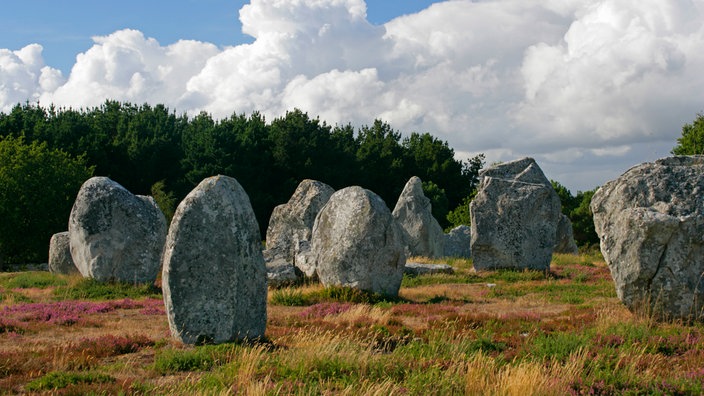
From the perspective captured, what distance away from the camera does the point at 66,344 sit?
39.2 feet

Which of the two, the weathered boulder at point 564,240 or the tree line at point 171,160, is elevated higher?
the tree line at point 171,160

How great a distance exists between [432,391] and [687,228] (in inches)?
316

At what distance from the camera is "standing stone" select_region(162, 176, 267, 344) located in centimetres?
1163

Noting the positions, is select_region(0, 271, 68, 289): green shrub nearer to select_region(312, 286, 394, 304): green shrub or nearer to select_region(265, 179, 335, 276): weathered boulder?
select_region(265, 179, 335, 276): weathered boulder

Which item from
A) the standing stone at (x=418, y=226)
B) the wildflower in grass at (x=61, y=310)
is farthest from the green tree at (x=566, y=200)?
the wildflower in grass at (x=61, y=310)

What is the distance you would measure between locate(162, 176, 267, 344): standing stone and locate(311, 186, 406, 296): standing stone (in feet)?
23.2

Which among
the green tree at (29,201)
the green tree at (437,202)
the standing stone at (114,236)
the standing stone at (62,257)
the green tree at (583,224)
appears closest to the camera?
the standing stone at (114,236)

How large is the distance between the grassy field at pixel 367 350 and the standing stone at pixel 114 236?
3.42 metres

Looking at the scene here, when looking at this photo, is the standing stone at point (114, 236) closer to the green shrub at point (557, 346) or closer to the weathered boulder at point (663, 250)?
the weathered boulder at point (663, 250)

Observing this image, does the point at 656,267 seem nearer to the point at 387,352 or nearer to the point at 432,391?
the point at 387,352

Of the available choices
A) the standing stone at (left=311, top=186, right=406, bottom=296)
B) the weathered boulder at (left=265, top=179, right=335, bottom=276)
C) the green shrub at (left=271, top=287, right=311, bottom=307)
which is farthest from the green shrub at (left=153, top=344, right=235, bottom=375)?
the weathered boulder at (left=265, top=179, right=335, bottom=276)

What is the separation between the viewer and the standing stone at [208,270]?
11.6 metres

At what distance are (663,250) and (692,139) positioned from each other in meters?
47.9

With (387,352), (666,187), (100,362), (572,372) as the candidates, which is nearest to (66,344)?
(100,362)
